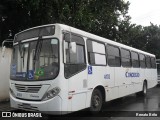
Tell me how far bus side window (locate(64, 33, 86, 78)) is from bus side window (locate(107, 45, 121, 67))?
2.05 meters

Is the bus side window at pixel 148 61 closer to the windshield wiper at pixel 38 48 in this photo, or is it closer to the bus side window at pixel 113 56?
the bus side window at pixel 113 56

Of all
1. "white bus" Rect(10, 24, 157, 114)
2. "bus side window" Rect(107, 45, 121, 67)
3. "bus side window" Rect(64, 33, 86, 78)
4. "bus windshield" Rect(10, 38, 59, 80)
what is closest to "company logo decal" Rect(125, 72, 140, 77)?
"bus side window" Rect(107, 45, 121, 67)

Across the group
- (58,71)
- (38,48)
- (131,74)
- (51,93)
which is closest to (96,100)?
(51,93)

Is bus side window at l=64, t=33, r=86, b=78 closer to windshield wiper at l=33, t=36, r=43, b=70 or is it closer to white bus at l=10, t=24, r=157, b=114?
white bus at l=10, t=24, r=157, b=114

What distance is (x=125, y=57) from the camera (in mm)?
10992

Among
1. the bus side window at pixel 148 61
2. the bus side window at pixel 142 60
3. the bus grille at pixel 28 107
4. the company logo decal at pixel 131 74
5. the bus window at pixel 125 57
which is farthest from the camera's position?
the bus side window at pixel 148 61

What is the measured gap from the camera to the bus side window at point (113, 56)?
365 inches

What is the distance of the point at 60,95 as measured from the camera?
622 cm

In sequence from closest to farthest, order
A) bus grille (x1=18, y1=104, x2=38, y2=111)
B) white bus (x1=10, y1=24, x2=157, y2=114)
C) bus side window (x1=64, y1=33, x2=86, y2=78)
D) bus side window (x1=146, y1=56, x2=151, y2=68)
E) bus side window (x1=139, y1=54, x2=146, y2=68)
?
white bus (x1=10, y1=24, x2=157, y2=114)
bus grille (x1=18, y1=104, x2=38, y2=111)
bus side window (x1=64, y1=33, x2=86, y2=78)
bus side window (x1=139, y1=54, x2=146, y2=68)
bus side window (x1=146, y1=56, x2=151, y2=68)

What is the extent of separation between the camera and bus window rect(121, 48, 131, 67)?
1068 cm

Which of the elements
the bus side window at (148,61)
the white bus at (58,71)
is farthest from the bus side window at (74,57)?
the bus side window at (148,61)

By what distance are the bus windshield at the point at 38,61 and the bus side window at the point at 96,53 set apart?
1.66 meters

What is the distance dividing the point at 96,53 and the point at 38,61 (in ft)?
8.19

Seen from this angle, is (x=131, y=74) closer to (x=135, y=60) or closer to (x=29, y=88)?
(x=135, y=60)
